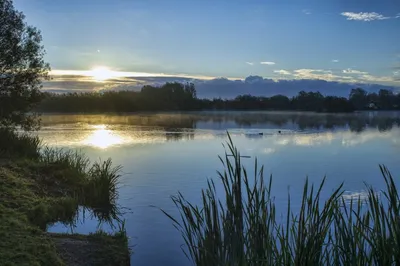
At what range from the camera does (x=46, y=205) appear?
786cm

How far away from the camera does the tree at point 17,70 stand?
1553 centimetres

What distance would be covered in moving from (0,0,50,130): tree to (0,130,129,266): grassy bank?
2.03 m

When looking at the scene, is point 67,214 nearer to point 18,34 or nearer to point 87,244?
point 87,244

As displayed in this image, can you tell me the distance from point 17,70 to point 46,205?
9878 mm

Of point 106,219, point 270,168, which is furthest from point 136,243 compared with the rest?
point 270,168

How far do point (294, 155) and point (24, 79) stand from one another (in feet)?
36.7

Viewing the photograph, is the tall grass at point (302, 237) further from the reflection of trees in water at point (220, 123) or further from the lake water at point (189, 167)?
the reflection of trees in water at point (220, 123)

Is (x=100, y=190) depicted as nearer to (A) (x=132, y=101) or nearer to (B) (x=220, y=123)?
(B) (x=220, y=123)

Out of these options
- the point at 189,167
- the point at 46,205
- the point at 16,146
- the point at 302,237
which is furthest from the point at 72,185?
the point at 302,237

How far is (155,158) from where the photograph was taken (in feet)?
58.3

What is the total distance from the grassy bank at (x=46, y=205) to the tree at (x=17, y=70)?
2027mm

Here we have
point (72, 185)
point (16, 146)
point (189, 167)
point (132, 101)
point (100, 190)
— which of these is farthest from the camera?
point (132, 101)

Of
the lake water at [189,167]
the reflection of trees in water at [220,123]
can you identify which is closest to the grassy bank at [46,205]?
the lake water at [189,167]

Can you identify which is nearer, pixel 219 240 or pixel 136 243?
pixel 219 240
